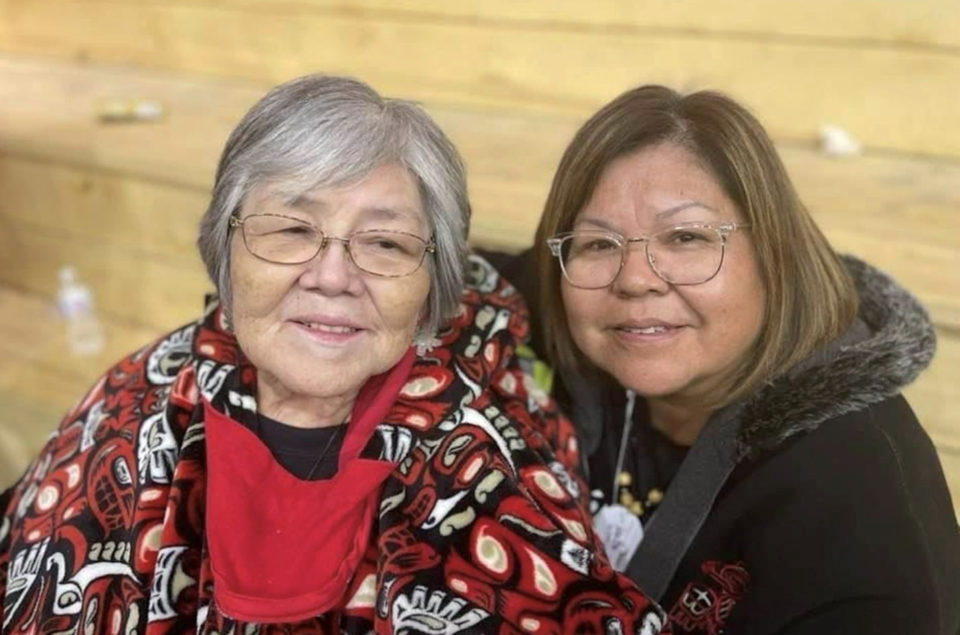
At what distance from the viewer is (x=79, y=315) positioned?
3014 mm

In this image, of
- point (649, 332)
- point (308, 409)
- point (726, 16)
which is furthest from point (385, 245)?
point (726, 16)

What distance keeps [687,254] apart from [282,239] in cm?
52

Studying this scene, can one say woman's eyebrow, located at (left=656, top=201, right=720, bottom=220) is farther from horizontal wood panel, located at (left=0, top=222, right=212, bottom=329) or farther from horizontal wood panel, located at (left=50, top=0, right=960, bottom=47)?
horizontal wood panel, located at (left=0, top=222, right=212, bottom=329)

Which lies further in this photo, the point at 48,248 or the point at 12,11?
the point at 12,11

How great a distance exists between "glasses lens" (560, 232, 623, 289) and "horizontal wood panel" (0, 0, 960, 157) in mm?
540

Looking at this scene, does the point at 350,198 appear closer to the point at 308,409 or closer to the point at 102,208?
the point at 308,409

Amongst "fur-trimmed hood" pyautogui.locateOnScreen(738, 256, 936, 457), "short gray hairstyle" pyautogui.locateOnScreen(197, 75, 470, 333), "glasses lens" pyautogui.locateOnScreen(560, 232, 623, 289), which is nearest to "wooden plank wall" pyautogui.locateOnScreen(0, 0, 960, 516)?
"fur-trimmed hood" pyautogui.locateOnScreen(738, 256, 936, 457)

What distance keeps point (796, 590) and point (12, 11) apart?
379 cm

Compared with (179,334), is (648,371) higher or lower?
higher

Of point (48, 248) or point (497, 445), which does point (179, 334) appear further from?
point (48, 248)

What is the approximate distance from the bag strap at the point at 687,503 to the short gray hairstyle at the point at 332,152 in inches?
16.8

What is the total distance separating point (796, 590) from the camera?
121 cm

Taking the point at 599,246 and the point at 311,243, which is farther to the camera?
the point at 599,246

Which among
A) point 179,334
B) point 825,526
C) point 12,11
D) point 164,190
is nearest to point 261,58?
point 164,190
